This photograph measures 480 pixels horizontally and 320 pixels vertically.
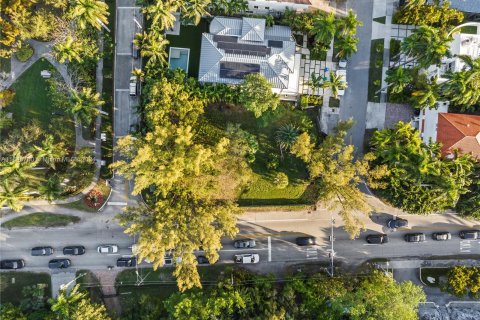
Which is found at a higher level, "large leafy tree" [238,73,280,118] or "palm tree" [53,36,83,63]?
"palm tree" [53,36,83,63]

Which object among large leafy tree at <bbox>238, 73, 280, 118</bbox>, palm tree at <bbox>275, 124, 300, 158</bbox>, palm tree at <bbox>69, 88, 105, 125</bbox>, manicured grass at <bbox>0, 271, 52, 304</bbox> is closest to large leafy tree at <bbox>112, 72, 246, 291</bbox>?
large leafy tree at <bbox>238, 73, 280, 118</bbox>

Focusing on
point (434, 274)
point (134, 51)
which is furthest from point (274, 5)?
point (434, 274)

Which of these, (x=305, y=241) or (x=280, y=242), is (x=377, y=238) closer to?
(x=305, y=241)

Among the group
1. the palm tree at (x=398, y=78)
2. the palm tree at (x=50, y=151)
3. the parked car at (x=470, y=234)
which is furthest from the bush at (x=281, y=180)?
the palm tree at (x=50, y=151)

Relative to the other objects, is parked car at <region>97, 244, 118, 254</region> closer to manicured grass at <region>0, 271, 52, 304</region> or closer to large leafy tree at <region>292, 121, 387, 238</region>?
manicured grass at <region>0, 271, 52, 304</region>

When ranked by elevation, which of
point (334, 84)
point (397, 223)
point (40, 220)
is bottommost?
point (40, 220)

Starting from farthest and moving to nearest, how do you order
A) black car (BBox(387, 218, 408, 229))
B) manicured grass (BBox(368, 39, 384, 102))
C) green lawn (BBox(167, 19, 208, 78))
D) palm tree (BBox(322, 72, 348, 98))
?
manicured grass (BBox(368, 39, 384, 102)) → black car (BBox(387, 218, 408, 229)) → green lawn (BBox(167, 19, 208, 78)) → palm tree (BBox(322, 72, 348, 98))

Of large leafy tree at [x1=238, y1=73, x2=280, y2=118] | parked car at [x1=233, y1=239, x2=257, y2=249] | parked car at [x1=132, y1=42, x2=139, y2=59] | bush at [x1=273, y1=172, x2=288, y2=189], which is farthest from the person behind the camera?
parked car at [x1=233, y1=239, x2=257, y2=249]

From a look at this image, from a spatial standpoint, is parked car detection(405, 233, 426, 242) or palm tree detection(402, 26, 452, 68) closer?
palm tree detection(402, 26, 452, 68)
